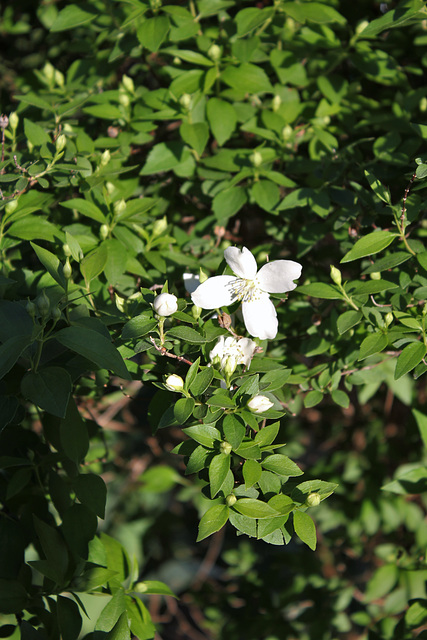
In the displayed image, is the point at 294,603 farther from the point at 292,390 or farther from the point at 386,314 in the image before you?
the point at 386,314

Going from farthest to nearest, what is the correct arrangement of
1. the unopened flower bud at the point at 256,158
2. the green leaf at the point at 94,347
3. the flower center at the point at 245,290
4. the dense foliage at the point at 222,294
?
the unopened flower bud at the point at 256,158 < the flower center at the point at 245,290 < the dense foliage at the point at 222,294 < the green leaf at the point at 94,347

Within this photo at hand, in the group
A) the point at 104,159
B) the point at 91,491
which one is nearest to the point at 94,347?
the point at 91,491

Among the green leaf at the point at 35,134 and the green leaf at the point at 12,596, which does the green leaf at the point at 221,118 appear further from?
the green leaf at the point at 12,596

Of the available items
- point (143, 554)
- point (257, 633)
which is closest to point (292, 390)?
point (257, 633)

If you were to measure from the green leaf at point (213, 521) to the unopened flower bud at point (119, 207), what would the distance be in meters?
0.62

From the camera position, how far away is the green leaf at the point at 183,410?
2.75ft

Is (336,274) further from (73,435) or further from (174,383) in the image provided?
(73,435)

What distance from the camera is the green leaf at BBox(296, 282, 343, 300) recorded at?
1.03 metres

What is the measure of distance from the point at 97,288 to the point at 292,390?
455 mm

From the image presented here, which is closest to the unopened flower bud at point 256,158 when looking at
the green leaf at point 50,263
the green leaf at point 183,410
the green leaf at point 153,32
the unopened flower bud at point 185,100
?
the unopened flower bud at point 185,100

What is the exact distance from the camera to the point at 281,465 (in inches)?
34.8

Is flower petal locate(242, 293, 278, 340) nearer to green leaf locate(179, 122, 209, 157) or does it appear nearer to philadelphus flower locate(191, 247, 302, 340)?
philadelphus flower locate(191, 247, 302, 340)

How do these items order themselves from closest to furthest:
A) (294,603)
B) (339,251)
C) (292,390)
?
1. (292,390)
2. (339,251)
3. (294,603)

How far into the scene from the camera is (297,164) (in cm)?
131
